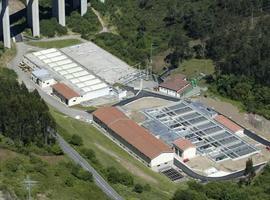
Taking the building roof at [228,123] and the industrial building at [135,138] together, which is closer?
the industrial building at [135,138]

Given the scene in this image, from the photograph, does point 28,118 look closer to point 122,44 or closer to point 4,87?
point 4,87

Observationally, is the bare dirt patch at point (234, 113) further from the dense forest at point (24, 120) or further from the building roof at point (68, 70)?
the dense forest at point (24, 120)

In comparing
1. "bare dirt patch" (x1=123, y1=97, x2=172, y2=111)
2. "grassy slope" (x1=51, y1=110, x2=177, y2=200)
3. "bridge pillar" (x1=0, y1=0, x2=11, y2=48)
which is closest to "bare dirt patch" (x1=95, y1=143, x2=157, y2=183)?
"grassy slope" (x1=51, y1=110, x2=177, y2=200)

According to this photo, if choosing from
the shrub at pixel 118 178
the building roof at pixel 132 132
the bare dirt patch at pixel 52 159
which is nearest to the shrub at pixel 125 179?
the shrub at pixel 118 178

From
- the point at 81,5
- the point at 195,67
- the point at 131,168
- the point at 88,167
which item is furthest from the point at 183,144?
the point at 81,5

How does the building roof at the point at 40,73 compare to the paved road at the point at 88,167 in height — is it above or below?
below

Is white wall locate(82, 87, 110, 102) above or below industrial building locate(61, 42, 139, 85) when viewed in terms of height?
below

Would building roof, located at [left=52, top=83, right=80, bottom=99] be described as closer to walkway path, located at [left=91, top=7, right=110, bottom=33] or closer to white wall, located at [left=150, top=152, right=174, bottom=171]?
white wall, located at [left=150, top=152, right=174, bottom=171]
